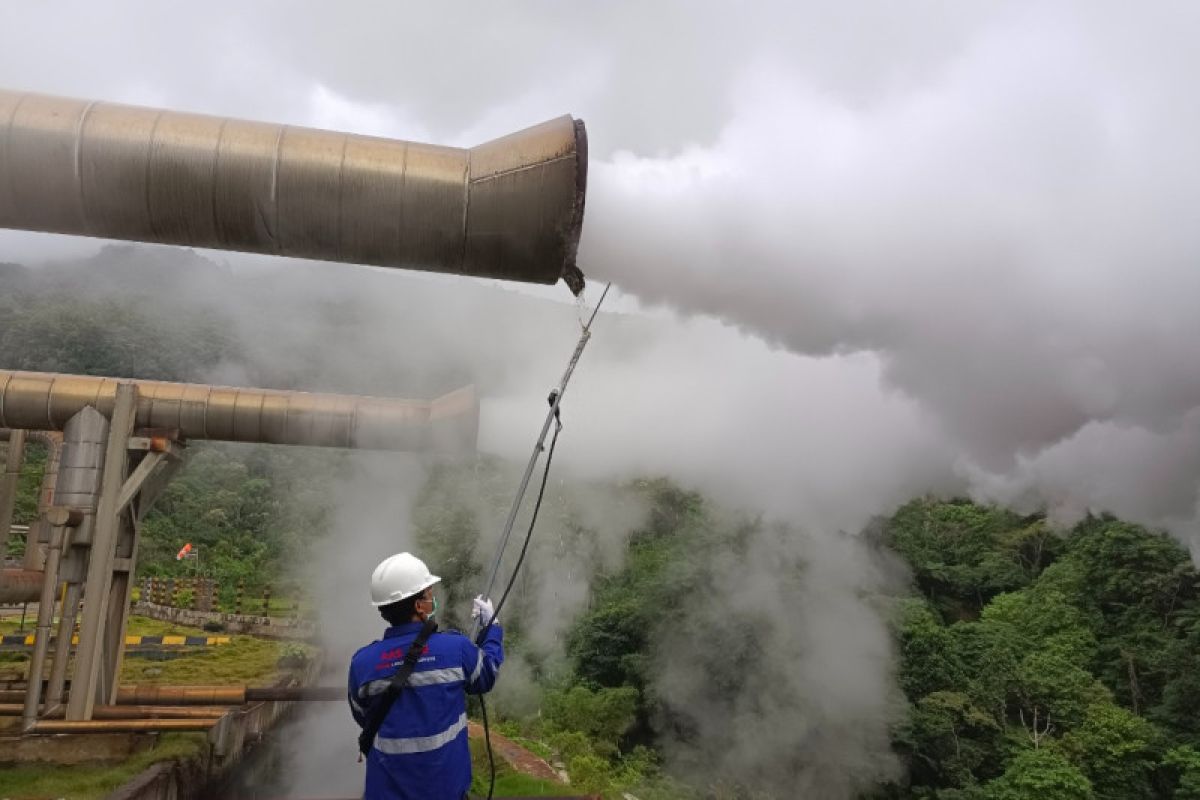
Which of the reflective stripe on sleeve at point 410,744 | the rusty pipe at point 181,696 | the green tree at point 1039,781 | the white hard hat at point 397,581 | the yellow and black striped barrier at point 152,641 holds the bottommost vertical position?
the green tree at point 1039,781

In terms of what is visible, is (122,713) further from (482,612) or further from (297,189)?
(297,189)

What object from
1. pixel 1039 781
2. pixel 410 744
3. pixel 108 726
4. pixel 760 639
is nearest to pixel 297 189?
pixel 410 744

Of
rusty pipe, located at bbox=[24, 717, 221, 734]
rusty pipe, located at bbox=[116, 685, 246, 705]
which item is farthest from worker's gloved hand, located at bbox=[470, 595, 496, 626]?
rusty pipe, located at bbox=[116, 685, 246, 705]

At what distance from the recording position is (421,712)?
2250mm

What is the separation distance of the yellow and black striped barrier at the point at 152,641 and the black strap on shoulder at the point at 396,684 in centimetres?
1699

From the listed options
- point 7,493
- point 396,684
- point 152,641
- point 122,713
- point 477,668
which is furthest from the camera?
point 152,641

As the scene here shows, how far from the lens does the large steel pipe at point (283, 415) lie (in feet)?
26.4

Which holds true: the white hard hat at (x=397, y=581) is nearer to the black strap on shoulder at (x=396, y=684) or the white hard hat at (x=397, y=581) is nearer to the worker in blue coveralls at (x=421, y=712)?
the worker in blue coveralls at (x=421, y=712)

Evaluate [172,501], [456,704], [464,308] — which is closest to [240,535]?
[172,501]

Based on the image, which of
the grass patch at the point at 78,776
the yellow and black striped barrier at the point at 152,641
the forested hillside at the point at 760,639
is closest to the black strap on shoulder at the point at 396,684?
the grass patch at the point at 78,776

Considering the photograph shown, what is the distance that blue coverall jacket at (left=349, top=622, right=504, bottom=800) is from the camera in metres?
2.25

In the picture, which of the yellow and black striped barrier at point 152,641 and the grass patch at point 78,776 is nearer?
the grass patch at point 78,776

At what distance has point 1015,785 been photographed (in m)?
16.1

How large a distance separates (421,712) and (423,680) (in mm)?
105
